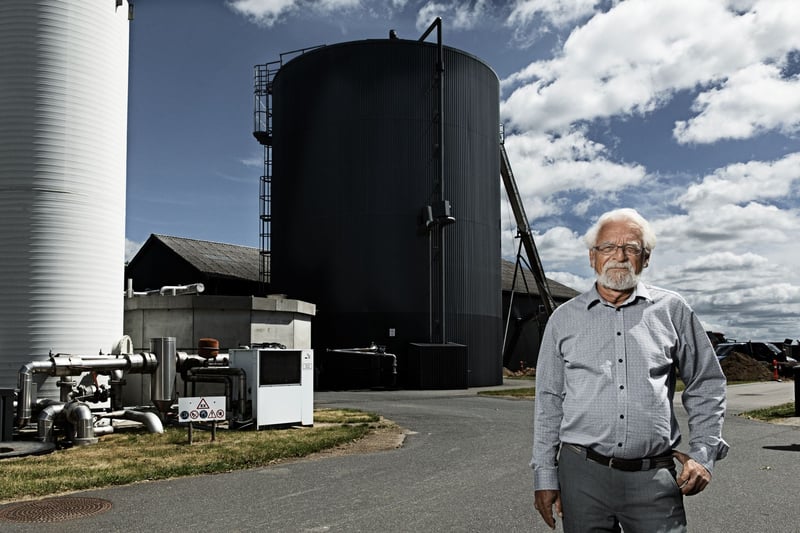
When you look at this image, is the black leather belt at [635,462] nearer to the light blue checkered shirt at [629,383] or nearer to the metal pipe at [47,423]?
the light blue checkered shirt at [629,383]

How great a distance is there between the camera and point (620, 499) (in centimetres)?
359

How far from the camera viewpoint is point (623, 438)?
3594 millimetres

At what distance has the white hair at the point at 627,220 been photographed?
3.91m

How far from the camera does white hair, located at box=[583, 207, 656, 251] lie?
12.8 ft

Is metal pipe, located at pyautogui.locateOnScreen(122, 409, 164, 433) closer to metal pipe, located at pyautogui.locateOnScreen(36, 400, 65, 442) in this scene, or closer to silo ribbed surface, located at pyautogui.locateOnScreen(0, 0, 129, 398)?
metal pipe, located at pyautogui.locateOnScreen(36, 400, 65, 442)

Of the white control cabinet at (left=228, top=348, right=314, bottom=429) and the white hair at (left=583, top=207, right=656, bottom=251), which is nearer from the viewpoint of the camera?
the white hair at (left=583, top=207, right=656, bottom=251)

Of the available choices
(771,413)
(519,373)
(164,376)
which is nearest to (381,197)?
(519,373)

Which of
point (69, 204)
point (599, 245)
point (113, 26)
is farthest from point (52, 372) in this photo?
point (599, 245)

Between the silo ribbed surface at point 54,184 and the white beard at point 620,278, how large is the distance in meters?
15.3

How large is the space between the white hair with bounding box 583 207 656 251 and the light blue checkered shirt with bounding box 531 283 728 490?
0.76ft

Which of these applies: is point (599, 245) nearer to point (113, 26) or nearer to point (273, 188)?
point (113, 26)

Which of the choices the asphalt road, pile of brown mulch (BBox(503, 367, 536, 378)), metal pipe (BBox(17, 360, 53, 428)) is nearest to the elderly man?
the asphalt road

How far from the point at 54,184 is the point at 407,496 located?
11.7 m

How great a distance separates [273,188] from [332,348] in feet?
30.3
